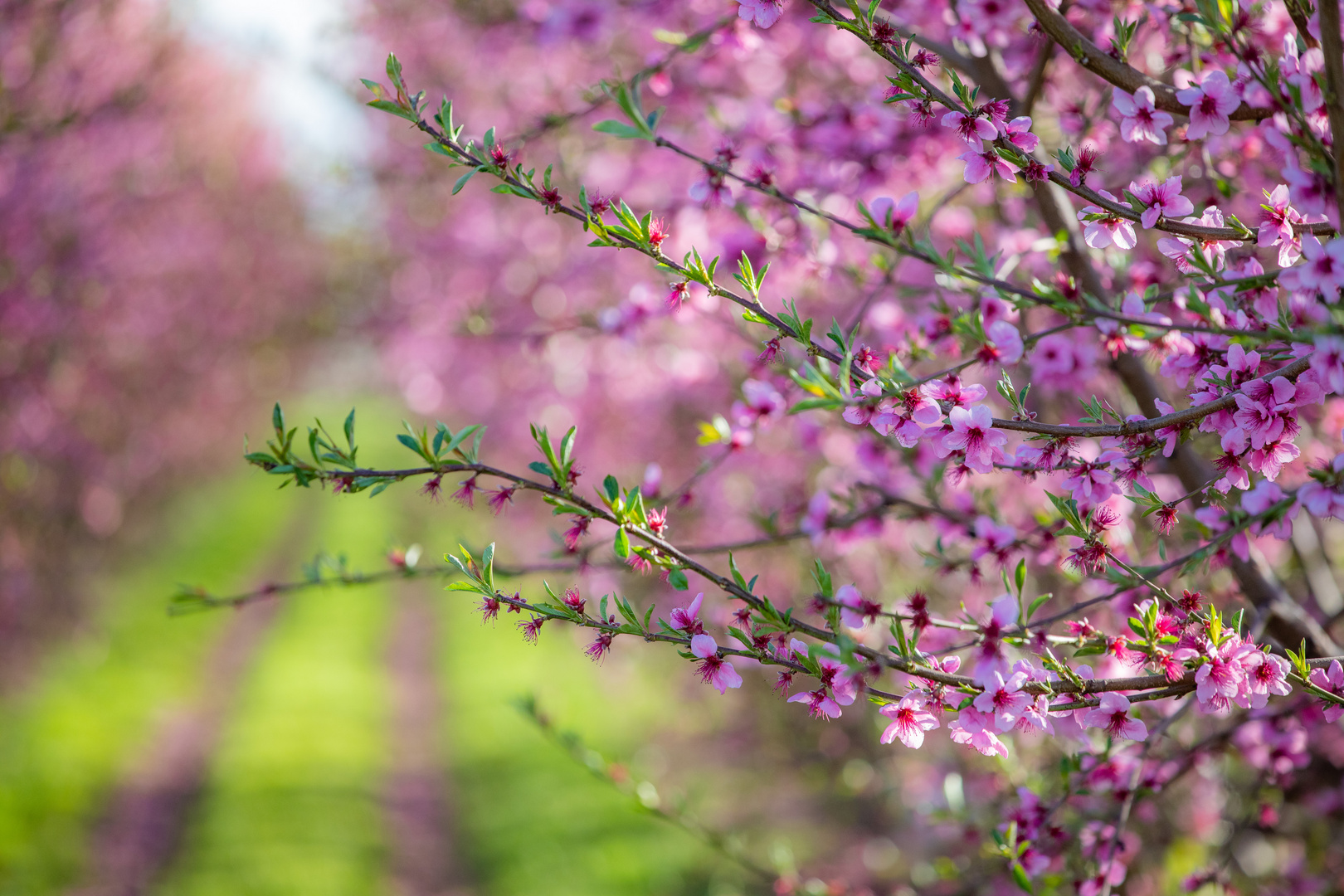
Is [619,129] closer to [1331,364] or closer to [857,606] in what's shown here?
[857,606]

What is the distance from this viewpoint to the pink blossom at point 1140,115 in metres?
1.89

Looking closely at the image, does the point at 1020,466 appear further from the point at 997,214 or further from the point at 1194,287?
the point at 997,214

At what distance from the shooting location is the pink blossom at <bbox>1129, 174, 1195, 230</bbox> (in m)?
1.74

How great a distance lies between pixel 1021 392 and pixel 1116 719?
0.74 metres

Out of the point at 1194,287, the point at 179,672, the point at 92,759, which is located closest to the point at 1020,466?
the point at 1194,287

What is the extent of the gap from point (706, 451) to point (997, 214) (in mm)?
2768

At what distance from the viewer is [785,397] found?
2.92 m

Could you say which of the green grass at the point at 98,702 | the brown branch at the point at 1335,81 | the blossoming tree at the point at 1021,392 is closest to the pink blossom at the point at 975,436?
the blossoming tree at the point at 1021,392

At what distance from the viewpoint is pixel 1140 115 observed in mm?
1922

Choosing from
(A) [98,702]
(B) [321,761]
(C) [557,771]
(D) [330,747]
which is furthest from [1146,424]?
(A) [98,702]

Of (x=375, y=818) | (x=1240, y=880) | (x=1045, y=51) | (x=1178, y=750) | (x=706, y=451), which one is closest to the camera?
(x=1045, y=51)

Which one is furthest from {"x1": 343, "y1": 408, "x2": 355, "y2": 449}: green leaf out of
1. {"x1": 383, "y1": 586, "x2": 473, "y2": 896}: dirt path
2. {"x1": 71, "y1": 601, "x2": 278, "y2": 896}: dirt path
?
{"x1": 71, "y1": 601, "x2": 278, "y2": 896}: dirt path

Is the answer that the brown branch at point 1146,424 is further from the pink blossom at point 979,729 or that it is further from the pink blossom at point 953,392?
the pink blossom at point 979,729

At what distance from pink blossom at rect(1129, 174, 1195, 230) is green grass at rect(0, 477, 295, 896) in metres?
7.60
